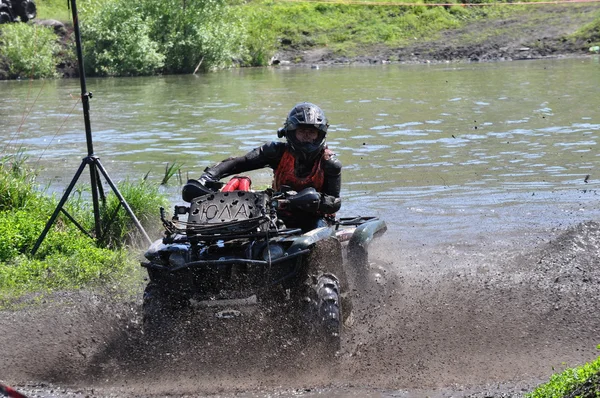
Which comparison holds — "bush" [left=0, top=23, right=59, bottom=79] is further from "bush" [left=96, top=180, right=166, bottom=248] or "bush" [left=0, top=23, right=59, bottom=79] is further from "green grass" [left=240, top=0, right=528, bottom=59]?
"bush" [left=96, top=180, right=166, bottom=248]

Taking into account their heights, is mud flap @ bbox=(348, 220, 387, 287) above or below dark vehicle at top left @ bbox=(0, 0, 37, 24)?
below

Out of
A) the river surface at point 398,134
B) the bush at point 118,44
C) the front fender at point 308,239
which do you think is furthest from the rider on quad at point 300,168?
the bush at point 118,44

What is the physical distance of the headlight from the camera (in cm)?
738

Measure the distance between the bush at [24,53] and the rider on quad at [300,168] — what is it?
126ft

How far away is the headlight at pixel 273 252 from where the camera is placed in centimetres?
738

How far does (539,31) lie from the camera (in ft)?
175

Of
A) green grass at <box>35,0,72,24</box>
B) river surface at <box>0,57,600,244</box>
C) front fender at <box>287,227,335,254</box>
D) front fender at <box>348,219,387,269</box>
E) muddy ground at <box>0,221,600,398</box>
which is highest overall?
green grass at <box>35,0,72,24</box>

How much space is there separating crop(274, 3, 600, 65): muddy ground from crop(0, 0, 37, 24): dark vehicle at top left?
41.0 m

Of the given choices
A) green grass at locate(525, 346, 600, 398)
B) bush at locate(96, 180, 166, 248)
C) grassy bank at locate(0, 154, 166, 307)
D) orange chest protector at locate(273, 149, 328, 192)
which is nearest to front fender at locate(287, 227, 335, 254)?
orange chest protector at locate(273, 149, 328, 192)

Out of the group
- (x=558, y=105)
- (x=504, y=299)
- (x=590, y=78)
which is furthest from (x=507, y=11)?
(x=504, y=299)

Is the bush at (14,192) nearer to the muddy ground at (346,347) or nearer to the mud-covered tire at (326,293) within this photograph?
the muddy ground at (346,347)

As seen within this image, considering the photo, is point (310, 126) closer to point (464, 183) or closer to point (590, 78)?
point (464, 183)

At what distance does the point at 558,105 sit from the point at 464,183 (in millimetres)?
12358

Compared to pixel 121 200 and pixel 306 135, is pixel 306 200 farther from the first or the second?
pixel 121 200
